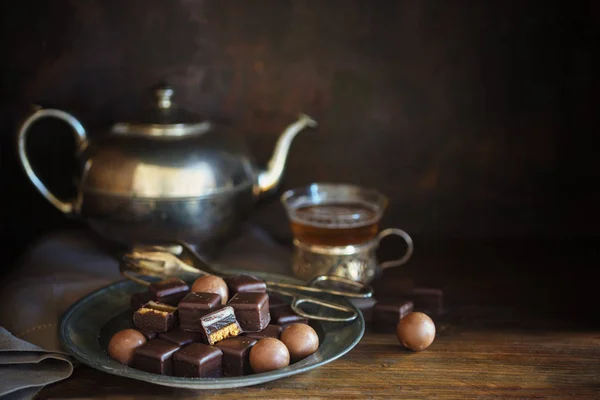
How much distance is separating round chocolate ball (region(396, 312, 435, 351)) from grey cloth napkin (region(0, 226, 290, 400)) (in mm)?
297

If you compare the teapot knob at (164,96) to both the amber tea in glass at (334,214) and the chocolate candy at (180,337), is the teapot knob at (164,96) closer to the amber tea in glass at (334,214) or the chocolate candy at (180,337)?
the amber tea in glass at (334,214)

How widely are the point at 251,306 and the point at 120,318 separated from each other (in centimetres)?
20

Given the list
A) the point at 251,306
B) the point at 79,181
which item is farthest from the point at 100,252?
the point at 251,306

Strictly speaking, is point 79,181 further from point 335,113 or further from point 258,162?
point 335,113

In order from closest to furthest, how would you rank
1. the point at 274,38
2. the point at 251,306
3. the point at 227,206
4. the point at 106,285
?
the point at 251,306, the point at 106,285, the point at 227,206, the point at 274,38

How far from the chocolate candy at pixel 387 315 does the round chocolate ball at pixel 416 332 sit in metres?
0.05

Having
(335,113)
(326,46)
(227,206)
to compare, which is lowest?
(227,206)

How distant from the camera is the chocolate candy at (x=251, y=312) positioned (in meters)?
0.88

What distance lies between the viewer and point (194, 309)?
2.84 ft

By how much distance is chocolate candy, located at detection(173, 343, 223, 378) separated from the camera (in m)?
0.79

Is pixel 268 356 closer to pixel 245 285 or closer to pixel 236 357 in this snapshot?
pixel 236 357

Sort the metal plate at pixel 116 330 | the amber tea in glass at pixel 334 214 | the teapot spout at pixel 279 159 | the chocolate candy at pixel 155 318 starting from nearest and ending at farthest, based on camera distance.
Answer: the metal plate at pixel 116 330, the chocolate candy at pixel 155 318, the amber tea in glass at pixel 334 214, the teapot spout at pixel 279 159

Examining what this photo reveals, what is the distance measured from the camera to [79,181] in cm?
117

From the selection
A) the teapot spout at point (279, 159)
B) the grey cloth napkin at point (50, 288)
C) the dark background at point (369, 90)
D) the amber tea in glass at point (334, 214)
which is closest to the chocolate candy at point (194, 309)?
the grey cloth napkin at point (50, 288)
